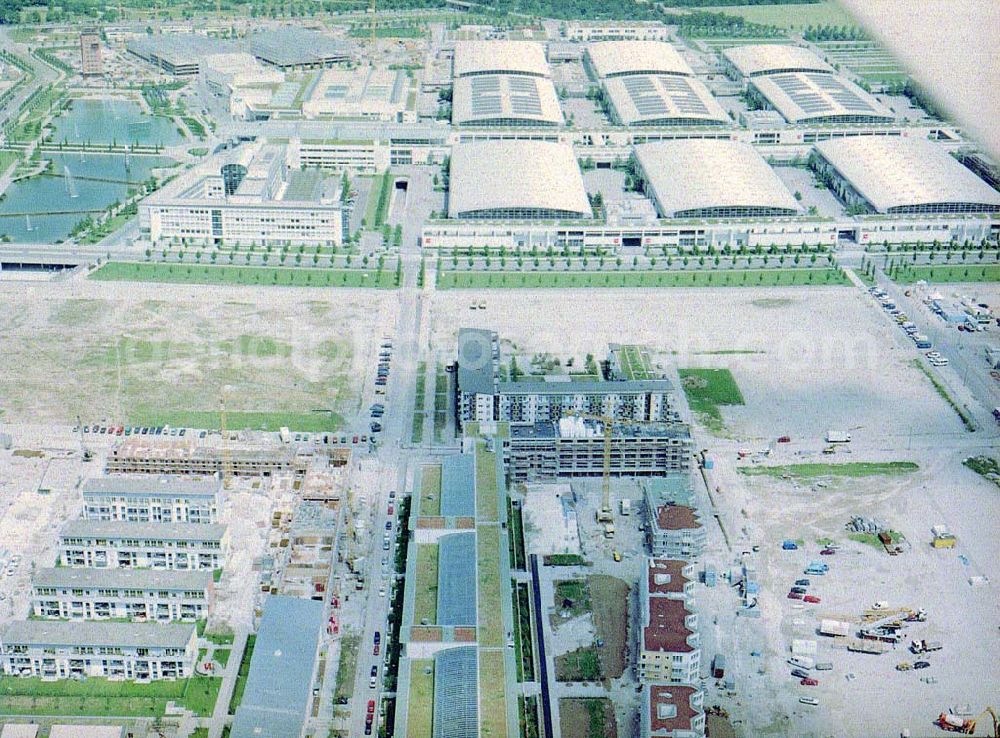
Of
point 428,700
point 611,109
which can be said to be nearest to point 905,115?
point 611,109

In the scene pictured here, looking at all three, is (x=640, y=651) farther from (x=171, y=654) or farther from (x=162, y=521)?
(x=162, y=521)

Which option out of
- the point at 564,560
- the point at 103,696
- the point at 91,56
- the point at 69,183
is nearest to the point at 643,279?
the point at 564,560

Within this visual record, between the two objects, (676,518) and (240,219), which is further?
(240,219)

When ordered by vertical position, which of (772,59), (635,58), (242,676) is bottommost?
(242,676)

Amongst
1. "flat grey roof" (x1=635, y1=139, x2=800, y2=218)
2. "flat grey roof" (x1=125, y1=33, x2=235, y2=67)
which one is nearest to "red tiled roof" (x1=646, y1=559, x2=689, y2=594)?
"flat grey roof" (x1=635, y1=139, x2=800, y2=218)

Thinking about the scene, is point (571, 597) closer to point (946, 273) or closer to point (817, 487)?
point (817, 487)

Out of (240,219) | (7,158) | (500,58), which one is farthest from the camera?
(500,58)
